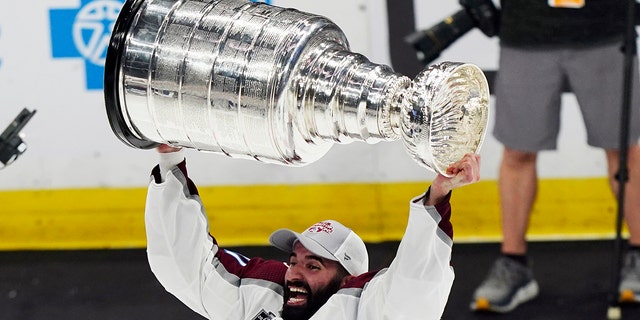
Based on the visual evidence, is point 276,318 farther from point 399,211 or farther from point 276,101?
point 399,211

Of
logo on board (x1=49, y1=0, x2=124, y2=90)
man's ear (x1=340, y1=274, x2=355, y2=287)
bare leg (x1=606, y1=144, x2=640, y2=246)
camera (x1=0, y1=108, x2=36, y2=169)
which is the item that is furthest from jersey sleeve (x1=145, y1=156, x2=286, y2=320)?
logo on board (x1=49, y1=0, x2=124, y2=90)

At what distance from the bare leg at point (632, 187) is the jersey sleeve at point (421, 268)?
2015mm

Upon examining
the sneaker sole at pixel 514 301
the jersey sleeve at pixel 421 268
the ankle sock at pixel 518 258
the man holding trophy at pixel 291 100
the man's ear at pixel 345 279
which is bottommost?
the sneaker sole at pixel 514 301

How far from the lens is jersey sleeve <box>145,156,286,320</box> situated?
9.50ft

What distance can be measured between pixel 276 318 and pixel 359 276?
201mm

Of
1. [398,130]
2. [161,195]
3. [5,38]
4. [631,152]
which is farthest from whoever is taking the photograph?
[5,38]

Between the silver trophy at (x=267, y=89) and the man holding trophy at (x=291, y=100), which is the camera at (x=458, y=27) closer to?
the man holding trophy at (x=291, y=100)

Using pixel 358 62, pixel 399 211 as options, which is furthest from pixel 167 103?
pixel 399 211

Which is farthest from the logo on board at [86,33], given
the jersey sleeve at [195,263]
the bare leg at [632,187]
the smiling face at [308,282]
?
the smiling face at [308,282]

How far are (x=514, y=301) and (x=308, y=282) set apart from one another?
1.72 m

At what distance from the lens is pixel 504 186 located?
465cm

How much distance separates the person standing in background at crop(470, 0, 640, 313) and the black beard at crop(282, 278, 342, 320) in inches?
63.0

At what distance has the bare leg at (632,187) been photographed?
450cm

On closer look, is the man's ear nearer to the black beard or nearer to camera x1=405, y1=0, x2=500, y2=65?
the black beard
